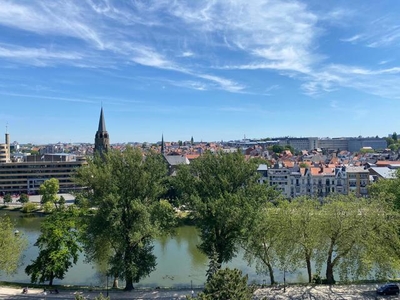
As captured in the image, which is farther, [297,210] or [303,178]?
[303,178]

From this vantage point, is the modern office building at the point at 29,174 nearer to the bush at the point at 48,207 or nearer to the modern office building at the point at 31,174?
the modern office building at the point at 31,174

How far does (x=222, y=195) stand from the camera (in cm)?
2078

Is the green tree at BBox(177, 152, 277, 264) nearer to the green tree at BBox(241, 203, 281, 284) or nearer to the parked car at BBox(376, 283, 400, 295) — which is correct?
the green tree at BBox(241, 203, 281, 284)

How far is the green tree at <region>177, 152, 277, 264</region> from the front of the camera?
20.0 meters

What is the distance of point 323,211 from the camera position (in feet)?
72.2

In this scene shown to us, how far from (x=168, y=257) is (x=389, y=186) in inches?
766

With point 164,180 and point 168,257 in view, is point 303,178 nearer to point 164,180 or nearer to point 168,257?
point 168,257

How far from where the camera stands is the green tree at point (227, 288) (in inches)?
→ 437

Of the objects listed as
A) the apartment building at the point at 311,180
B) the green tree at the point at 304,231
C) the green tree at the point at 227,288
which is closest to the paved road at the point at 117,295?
the green tree at the point at 304,231

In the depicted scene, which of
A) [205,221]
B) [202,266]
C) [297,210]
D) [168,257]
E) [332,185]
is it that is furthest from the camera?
[332,185]

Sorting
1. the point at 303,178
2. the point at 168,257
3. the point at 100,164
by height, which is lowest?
the point at 168,257

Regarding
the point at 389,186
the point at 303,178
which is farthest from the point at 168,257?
the point at 303,178

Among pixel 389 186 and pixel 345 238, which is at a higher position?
pixel 389 186

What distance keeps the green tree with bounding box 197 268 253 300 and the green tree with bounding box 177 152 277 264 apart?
7.91 metres
